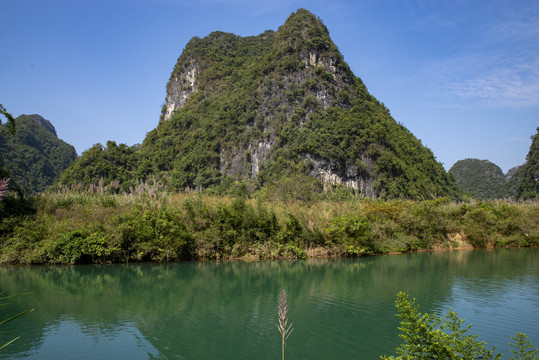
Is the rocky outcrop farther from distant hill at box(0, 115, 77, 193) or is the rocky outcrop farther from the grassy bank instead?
the grassy bank

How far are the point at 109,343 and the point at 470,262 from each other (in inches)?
648

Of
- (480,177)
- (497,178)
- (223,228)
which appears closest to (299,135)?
(223,228)

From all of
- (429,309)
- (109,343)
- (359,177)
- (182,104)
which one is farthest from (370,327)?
(182,104)

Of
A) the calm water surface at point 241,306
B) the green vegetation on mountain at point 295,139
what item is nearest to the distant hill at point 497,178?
the green vegetation on mountain at point 295,139

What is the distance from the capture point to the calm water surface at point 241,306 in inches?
269

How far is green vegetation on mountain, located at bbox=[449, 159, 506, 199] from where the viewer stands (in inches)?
4447

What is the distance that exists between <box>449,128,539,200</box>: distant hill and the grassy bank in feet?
192

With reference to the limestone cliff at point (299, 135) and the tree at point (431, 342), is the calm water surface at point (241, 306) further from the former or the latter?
the limestone cliff at point (299, 135)

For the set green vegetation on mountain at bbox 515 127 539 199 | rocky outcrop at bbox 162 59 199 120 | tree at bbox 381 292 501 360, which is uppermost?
rocky outcrop at bbox 162 59 199 120

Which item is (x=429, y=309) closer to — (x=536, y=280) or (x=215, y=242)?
(x=536, y=280)

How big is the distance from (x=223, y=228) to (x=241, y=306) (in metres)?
8.79

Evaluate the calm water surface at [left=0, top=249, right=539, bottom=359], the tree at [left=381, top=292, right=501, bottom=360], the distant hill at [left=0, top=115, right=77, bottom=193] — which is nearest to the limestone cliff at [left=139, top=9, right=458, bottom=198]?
the distant hill at [left=0, top=115, right=77, bottom=193]

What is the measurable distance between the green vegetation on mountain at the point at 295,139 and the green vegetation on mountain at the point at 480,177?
4205cm

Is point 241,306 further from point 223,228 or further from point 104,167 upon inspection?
point 104,167
